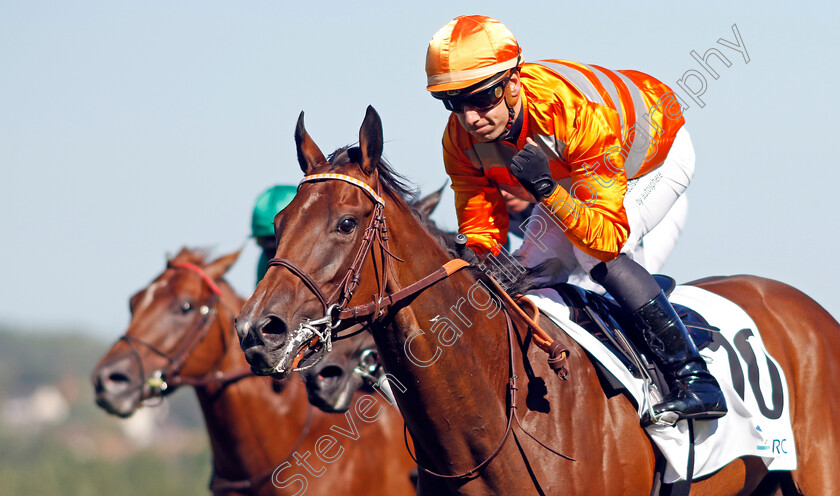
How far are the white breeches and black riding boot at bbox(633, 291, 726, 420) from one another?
31cm

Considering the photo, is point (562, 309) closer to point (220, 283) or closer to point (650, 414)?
point (650, 414)

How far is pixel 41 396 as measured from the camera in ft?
204

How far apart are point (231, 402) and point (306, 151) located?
10.5ft

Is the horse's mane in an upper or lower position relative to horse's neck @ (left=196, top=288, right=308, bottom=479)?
upper

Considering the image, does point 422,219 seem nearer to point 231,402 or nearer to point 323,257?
point 323,257

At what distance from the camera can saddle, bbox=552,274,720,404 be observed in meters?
3.66

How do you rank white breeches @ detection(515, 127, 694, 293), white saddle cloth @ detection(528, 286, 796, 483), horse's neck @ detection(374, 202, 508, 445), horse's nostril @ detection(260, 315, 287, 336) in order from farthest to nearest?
white breeches @ detection(515, 127, 694, 293) → white saddle cloth @ detection(528, 286, 796, 483) → horse's neck @ detection(374, 202, 508, 445) → horse's nostril @ detection(260, 315, 287, 336)

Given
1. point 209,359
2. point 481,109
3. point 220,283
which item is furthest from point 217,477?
point 481,109

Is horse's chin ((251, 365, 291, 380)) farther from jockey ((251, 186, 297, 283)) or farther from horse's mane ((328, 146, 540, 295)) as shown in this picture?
jockey ((251, 186, 297, 283))

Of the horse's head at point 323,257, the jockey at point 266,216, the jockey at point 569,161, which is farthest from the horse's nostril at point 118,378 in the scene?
the horse's head at point 323,257

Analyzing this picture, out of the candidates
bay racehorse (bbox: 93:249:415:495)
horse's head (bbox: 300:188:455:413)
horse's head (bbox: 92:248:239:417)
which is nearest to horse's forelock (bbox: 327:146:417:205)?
horse's head (bbox: 300:188:455:413)

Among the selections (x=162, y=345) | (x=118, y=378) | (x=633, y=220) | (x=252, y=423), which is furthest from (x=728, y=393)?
(x=118, y=378)

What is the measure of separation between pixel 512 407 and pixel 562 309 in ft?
1.80

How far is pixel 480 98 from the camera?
345 centimetres
